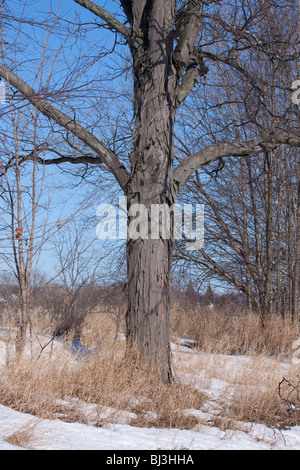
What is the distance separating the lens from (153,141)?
5.35m

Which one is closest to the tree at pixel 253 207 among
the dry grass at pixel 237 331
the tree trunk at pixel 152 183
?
the dry grass at pixel 237 331

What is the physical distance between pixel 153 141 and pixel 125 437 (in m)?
3.36

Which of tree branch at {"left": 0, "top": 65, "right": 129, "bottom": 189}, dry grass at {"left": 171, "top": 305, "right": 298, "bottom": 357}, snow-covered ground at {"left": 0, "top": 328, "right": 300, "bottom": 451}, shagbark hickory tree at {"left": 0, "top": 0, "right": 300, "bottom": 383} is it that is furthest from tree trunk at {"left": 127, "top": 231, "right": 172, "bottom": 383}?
dry grass at {"left": 171, "top": 305, "right": 298, "bottom": 357}

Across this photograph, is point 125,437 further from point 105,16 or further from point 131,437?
point 105,16

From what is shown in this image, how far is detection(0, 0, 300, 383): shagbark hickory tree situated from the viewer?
5094 mm

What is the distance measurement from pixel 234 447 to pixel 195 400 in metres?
1.17

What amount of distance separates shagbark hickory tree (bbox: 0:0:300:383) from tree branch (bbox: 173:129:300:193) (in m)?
0.01

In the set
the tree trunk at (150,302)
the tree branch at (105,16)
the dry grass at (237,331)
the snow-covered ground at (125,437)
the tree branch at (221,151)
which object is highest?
the tree branch at (105,16)

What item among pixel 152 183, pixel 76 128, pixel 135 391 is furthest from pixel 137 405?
pixel 76 128

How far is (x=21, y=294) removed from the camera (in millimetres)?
5234

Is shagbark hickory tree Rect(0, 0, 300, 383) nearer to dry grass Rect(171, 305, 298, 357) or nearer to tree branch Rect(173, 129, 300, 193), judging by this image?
tree branch Rect(173, 129, 300, 193)

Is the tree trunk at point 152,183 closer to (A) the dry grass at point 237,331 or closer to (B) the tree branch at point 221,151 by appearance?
(B) the tree branch at point 221,151

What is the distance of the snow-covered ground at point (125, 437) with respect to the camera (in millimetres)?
2859
